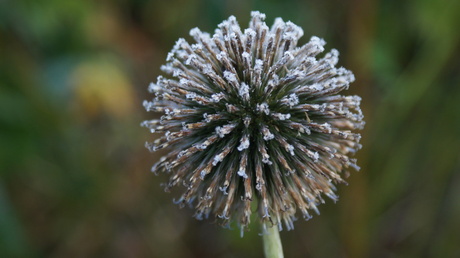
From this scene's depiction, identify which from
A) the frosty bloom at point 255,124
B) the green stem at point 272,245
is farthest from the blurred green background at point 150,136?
the green stem at point 272,245

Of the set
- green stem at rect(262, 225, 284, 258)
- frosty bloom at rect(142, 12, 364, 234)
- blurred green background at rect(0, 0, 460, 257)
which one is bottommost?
green stem at rect(262, 225, 284, 258)

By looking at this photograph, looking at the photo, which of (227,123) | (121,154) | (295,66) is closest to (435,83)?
(295,66)

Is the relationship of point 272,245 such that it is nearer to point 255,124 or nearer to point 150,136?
point 255,124

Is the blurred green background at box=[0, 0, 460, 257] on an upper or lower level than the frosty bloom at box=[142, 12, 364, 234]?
upper

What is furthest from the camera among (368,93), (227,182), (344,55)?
(344,55)

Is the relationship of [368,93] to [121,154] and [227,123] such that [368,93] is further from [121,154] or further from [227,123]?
[121,154]

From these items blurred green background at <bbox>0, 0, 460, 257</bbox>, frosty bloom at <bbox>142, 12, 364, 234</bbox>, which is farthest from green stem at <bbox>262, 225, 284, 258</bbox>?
blurred green background at <bbox>0, 0, 460, 257</bbox>

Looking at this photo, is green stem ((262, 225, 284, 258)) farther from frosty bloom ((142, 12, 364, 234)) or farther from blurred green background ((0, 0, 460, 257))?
blurred green background ((0, 0, 460, 257))
